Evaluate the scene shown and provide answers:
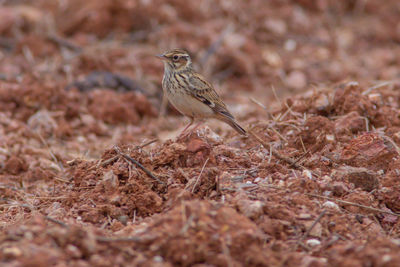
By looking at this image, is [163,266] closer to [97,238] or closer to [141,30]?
[97,238]

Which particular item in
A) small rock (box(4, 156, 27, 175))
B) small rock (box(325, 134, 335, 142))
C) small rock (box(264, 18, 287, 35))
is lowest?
small rock (box(4, 156, 27, 175))

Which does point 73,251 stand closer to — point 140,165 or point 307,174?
point 140,165

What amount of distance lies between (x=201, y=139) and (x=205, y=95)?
1.41 meters

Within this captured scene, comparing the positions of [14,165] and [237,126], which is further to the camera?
[14,165]

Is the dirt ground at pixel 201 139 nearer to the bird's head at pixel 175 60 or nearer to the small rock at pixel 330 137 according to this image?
the small rock at pixel 330 137

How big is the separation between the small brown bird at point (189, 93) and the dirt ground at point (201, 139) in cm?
41

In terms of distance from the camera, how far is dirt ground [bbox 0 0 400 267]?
12.4ft

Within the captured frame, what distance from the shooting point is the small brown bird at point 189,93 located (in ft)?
22.4

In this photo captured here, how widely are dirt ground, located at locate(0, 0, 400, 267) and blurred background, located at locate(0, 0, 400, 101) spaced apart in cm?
4

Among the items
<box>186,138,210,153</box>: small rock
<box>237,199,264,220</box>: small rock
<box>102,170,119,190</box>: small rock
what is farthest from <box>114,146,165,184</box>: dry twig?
<box>237,199,264,220</box>: small rock

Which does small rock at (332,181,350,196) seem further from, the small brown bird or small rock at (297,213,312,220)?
the small brown bird

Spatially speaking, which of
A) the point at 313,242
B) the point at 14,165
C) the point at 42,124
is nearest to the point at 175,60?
the point at 14,165

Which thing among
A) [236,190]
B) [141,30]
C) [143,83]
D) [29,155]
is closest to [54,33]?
[141,30]

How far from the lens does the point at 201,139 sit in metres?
5.67
